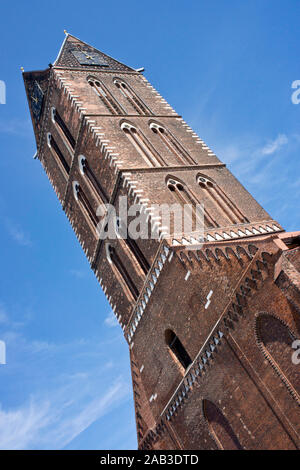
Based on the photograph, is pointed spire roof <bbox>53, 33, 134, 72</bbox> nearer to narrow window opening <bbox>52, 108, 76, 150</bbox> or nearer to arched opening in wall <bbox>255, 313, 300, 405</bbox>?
narrow window opening <bbox>52, 108, 76, 150</bbox>

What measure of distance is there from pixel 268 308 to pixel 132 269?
756cm

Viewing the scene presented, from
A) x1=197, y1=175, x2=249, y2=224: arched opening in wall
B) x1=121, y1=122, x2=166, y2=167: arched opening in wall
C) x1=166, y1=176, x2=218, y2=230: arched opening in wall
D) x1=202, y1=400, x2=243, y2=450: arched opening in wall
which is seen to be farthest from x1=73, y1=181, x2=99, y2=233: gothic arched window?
x1=202, y1=400, x2=243, y2=450: arched opening in wall

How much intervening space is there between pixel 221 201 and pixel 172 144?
4.31 metres

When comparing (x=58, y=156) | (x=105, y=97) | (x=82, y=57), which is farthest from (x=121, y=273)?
(x=82, y=57)

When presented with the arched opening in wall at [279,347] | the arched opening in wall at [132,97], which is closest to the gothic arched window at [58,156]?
the arched opening in wall at [132,97]

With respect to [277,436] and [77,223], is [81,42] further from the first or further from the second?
[277,436]

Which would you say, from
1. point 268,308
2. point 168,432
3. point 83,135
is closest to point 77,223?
point 83,135

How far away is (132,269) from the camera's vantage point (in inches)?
796

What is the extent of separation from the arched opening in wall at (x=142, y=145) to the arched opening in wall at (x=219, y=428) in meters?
10.3

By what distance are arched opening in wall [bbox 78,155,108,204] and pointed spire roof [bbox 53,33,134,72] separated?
654 cm

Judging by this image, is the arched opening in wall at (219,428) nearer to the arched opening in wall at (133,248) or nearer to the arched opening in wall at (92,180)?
the arched opening in wall at (133,248)

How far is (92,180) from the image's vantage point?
75.1ft

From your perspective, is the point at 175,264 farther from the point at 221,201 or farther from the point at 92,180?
the point at 92,180

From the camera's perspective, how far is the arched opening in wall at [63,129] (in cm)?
2478
